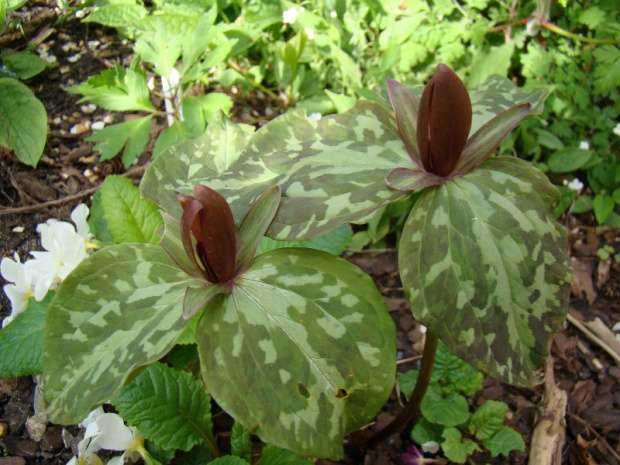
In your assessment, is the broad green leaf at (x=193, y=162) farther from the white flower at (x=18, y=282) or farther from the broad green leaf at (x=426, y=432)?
the broad green leaf at (x=426, y=432)

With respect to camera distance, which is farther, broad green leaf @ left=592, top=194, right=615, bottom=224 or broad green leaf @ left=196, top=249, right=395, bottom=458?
broad green leaf @ left=592, top=194, right=615, bottom=224

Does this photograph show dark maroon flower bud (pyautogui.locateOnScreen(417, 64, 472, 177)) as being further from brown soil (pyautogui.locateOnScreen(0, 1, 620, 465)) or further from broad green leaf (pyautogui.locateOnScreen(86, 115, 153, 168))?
broad green leaf (pyautogui.locateOnScreen(86, 115, 153, 168))

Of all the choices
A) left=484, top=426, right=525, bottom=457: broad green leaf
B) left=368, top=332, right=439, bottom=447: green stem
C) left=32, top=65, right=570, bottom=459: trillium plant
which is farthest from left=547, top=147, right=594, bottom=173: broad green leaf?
left=32, top=65, right=570, bottom=459: trillium plant

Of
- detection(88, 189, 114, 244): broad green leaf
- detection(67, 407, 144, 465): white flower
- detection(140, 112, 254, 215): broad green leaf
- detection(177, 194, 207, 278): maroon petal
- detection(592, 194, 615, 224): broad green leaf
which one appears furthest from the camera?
detection(592, 194, 615, 224): broad green leaf

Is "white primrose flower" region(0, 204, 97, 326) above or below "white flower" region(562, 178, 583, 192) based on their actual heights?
above

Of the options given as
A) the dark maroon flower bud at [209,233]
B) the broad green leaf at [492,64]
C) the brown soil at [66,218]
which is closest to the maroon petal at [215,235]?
the dark maroon flower bud at [209,233]

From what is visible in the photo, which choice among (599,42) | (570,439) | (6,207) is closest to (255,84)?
(6,207)

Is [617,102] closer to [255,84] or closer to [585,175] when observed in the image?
[585,175]
